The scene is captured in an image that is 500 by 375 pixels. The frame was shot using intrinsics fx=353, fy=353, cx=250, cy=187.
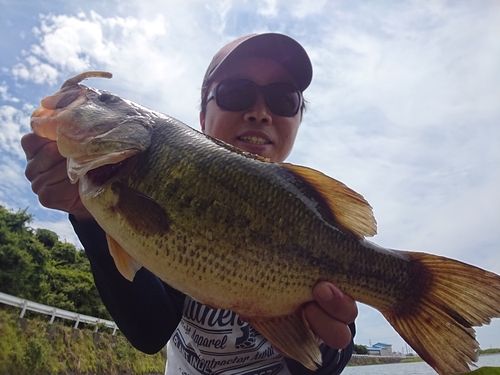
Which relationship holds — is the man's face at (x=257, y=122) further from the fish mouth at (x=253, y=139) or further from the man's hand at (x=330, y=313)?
the man's hand at (x=330, y=313)

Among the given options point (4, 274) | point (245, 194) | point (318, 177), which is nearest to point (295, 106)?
point (318, 177)

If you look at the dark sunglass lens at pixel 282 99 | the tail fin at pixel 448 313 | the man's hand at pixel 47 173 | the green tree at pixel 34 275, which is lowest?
the green tree at pixel 34 275

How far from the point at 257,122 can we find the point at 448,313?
2258 millimetres

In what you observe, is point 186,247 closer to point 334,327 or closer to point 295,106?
point 334,327

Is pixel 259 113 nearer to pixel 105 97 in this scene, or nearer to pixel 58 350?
pixel 105 97

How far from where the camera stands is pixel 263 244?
5.89 ft

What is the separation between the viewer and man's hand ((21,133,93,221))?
84.2 inches

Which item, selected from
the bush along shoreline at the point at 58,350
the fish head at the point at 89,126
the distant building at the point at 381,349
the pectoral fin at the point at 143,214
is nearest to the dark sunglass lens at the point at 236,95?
the fish head at the point at 89,126

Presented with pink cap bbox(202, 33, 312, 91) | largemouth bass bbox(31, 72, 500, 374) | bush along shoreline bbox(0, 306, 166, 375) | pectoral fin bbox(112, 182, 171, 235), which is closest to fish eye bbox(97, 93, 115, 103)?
largemouth bass bbox(31, 72, 500, 374)

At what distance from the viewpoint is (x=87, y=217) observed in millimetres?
2330

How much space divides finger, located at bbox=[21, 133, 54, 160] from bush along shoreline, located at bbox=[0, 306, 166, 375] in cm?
1195

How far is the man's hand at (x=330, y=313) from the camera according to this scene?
1799 millimetres

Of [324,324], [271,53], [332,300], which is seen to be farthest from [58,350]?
[332,300]

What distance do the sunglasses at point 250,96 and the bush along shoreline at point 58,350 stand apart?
1203cm
